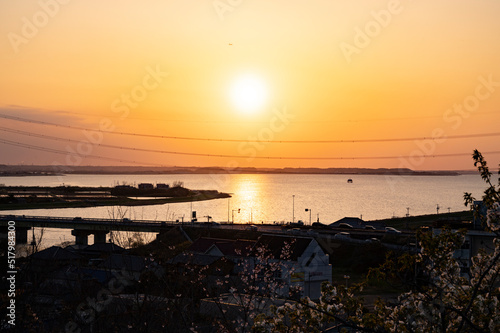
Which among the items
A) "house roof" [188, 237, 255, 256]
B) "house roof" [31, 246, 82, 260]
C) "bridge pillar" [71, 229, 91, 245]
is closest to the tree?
"house roof" [31, 246, 82, 260]

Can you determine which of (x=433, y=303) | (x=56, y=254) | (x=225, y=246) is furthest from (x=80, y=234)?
(x=433, y=303)

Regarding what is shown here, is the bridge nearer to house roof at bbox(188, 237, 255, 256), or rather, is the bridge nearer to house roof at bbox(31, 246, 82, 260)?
house roof at bbox(188, 237, 255, 256)

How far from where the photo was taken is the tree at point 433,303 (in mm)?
4887

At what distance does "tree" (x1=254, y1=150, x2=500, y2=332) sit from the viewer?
16.0 ft

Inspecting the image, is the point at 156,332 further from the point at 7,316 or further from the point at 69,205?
the point at 69,205

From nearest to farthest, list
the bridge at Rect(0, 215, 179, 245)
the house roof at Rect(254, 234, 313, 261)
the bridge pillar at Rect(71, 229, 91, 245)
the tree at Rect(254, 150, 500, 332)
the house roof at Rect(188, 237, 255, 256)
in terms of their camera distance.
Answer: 1. the tree at Rect(254, 150, 500, 332)
2. the house roof at Rect(254, 234, 313, 261)
3. the house roof at Rect(188, 237, 255, 256)
4. the bridge at Rect(0, 215, 179, 245)
5. the bridge pillar at Rect(71, 229, 91, 245)

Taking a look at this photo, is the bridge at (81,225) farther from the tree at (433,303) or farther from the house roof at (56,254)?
the tree at (433,303)

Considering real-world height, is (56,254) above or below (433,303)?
below

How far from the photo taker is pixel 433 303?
187 inches

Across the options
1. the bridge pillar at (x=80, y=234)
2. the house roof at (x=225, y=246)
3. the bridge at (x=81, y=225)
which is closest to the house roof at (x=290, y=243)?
the house roof at (x=225, y=246)

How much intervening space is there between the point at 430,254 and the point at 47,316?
1184 cm

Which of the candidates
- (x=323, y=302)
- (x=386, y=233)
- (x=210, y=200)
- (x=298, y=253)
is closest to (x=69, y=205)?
(x=210, y=200)

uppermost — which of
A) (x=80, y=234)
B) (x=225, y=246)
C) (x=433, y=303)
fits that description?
(x=433, y=303)

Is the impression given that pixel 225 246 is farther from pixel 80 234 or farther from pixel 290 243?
pixel 80 234
